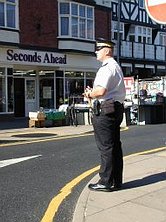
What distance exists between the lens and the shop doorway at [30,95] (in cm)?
2588

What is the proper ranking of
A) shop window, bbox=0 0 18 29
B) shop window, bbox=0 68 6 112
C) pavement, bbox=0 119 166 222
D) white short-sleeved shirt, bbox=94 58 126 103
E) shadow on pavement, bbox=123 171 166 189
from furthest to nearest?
shop window, bbox=0 68 6 112, shop window, bbox=0 0 18 29, shadow on pavement, bbox=123 171 166 189, white short-sleeved shirt, bbox=94 58 126 103, pavement, bbox=0 119 166 222

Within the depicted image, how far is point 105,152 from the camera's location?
6559 millimetres

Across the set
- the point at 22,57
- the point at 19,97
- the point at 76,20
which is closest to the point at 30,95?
the point at 19,97

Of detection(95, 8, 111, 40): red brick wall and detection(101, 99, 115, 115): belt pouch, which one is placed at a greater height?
detection(95, 8, 111, 40): red brick wall

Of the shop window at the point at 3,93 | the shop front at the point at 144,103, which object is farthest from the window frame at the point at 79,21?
the shop front at the point at 144,103

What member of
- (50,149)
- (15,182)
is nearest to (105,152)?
(15,182)

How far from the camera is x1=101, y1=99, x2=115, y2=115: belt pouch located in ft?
21.2

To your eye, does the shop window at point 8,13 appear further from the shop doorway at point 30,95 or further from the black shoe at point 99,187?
the black shoe at point 99,187

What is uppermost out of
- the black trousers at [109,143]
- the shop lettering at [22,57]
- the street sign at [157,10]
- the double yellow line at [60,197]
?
the shop lettering at [22,57]

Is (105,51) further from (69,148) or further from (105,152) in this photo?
(69,148)

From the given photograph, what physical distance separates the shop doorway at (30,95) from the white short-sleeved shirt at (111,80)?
19487mm

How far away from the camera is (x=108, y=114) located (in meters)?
6.49

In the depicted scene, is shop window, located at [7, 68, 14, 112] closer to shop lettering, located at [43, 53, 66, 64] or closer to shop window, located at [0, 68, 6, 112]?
shop window, located at [0, 68, 6, 112]

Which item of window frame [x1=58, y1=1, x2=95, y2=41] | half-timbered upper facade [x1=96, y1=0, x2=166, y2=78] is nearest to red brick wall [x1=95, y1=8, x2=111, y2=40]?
window frame [x1=58, y1=1, x2=95, y2=41]
